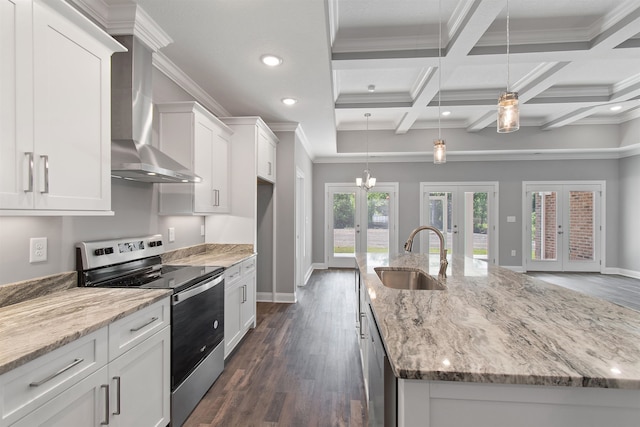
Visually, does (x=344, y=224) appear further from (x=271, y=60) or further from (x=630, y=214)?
(x=630, y=214)

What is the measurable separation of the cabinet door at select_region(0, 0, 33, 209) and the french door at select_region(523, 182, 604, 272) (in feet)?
26.0

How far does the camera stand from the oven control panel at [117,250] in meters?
1.78

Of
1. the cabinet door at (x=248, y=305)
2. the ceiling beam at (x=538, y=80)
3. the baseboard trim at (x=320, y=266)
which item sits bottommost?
the baseboard trim at (x=320, y=266)

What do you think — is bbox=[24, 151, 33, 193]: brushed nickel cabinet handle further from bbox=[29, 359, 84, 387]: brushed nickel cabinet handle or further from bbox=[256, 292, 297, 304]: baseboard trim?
bbox=[256, 292, 297, 304]: baseboard trim

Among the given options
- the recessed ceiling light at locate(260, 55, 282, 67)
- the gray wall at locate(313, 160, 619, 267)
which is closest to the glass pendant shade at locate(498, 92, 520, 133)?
the recessed ceiling light at locate(260, 55, 282, 67)

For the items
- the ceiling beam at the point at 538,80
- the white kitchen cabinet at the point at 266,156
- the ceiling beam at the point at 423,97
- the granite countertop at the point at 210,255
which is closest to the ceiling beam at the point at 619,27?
the ceiling beam at the point at 538,80

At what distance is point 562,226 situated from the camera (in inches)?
257

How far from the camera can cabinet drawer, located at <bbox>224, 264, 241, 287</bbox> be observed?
8.49 feet

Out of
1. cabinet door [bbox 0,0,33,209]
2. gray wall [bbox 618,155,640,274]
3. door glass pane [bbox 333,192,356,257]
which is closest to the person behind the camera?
cabinet door [bbox 0,0,33,209]

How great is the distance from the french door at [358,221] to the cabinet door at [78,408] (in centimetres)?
598

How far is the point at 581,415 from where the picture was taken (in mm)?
795

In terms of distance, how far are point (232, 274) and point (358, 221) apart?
469cm

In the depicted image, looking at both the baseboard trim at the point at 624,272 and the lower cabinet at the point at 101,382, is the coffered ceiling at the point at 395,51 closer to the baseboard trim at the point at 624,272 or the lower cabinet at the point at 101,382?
the lower cabinet at the point at 101,382

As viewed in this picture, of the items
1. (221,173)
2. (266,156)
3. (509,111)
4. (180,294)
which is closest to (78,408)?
(180,294)
